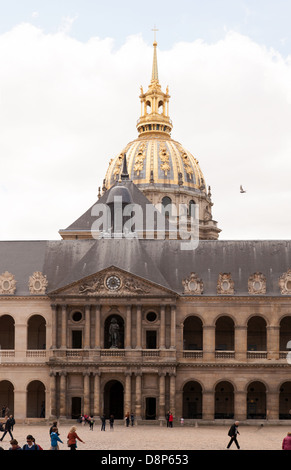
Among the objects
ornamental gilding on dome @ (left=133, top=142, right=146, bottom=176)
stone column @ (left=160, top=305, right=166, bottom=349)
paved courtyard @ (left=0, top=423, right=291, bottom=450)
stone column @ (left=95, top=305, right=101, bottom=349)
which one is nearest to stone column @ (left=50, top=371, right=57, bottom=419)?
paved courtyard @ (left=0, top=423, right=291, bottom=450)

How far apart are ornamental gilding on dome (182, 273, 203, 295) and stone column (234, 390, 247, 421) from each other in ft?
33.4

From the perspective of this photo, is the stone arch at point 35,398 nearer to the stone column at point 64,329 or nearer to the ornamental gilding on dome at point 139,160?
the stone column at point 64,329

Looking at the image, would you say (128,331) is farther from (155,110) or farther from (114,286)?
(155,110)

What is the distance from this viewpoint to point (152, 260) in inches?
3238

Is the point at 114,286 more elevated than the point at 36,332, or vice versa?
the point at 114,286

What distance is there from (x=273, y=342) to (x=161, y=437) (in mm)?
19962

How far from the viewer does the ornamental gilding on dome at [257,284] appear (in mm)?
78750

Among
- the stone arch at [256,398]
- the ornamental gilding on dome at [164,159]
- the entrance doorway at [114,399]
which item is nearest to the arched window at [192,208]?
the ornamental gilding on dome at [164,159]

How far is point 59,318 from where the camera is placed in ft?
256

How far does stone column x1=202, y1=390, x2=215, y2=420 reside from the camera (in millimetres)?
77125

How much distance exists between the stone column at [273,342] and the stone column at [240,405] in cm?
435

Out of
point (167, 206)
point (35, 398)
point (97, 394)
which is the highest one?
point (167, 206)

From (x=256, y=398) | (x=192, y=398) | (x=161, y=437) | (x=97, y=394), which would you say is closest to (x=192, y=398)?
(x=192, y=398)
